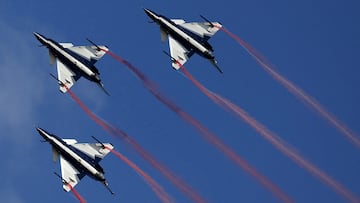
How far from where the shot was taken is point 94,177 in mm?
101750

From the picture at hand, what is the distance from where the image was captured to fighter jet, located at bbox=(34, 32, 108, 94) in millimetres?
106750

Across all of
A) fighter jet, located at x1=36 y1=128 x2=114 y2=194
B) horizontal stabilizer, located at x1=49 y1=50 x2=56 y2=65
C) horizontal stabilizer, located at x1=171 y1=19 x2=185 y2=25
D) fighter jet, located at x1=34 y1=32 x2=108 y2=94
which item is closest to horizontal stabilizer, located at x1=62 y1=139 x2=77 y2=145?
fighter jet, located at x1=36 y1=128 x2=114 y2=194

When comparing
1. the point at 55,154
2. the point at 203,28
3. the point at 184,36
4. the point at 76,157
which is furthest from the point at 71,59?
the point at 203,28

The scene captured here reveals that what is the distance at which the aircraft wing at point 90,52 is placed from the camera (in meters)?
108

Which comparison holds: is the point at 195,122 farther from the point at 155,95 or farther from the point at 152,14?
the point at 152,14

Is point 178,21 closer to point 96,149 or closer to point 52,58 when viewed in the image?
point 52,58

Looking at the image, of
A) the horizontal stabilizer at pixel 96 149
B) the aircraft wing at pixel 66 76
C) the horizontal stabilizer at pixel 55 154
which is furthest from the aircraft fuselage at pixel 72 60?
the horizontal stabilizer at pixel 55 154

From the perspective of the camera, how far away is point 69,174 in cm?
10425

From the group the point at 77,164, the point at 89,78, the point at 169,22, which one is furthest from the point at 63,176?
the point at 169,22

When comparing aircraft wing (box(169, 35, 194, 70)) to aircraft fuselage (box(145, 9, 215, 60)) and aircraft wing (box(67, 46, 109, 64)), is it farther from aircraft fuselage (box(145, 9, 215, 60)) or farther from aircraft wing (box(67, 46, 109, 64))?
aircraft wing (box(67, 46, 109, 64))

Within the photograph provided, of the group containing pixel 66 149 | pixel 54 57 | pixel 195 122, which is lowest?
pixel 195 122

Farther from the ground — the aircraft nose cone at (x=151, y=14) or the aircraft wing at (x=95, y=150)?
the aircraft nose cone at (x=151, y=14)

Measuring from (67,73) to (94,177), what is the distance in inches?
462

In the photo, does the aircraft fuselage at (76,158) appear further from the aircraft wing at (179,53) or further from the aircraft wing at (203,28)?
the aircraft wing at (203,28)
